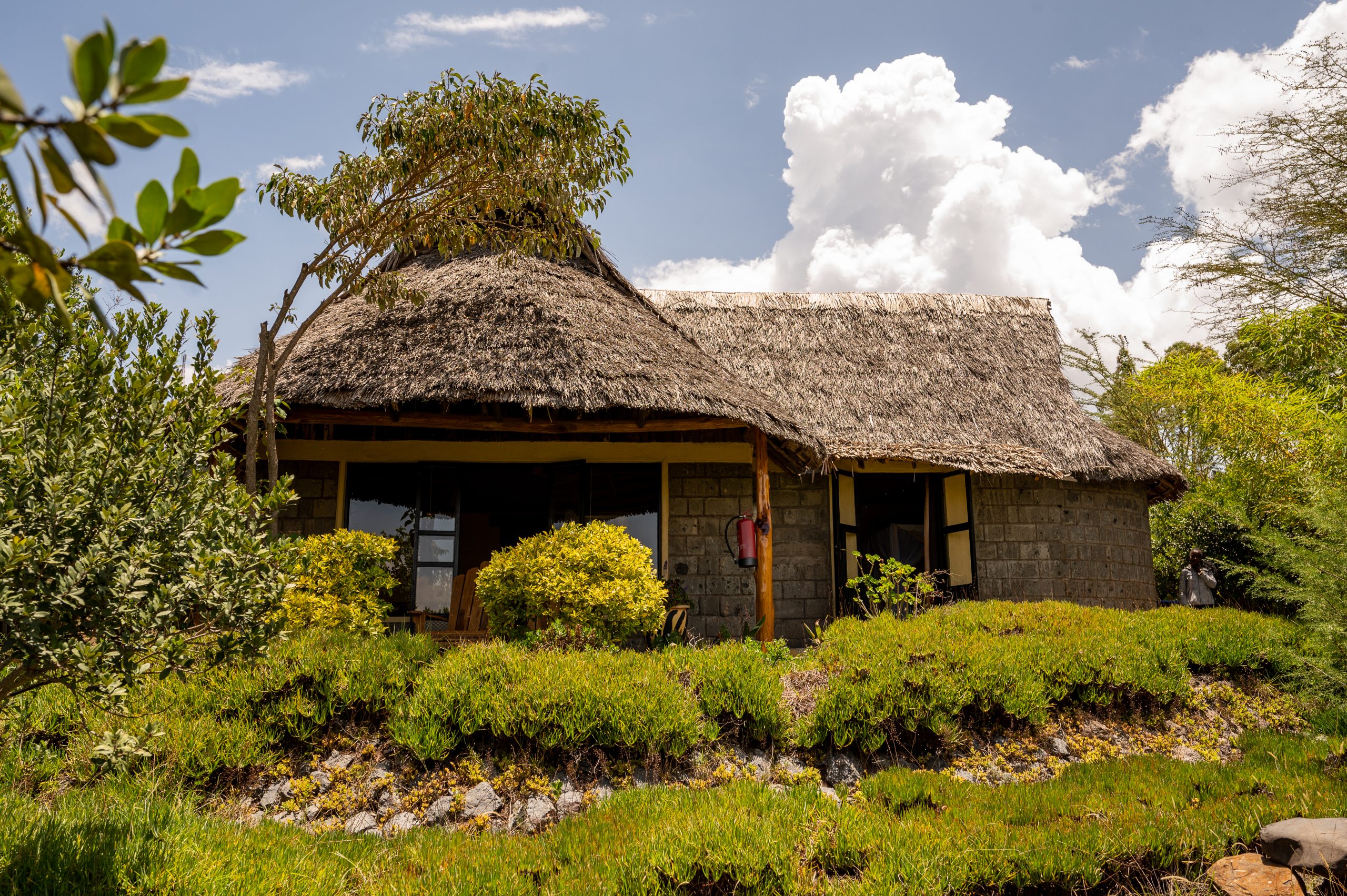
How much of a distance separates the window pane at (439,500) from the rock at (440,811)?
4.77 metres

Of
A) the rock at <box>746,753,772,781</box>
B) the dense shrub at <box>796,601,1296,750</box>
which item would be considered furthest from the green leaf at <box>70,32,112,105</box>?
the dense shrub at <box>796,601,1296,750</box>

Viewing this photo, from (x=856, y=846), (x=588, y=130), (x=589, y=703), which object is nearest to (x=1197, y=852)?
(x=856, y=846)

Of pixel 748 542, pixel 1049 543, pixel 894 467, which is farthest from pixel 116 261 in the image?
pixel 1049 543

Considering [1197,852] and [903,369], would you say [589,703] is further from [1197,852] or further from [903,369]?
[903,369]

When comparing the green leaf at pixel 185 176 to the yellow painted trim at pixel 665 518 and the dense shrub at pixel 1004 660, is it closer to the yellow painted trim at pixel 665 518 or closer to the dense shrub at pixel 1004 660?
the dense shrub at pixel 1004 660

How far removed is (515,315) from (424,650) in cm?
340

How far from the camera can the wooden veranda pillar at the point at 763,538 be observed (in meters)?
7.31

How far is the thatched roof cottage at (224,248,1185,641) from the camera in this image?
7336 millimetres

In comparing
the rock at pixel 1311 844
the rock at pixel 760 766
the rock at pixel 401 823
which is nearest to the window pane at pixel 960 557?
the rock at pixel 760 766

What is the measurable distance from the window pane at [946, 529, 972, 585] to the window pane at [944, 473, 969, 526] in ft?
0.52

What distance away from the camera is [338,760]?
4.72 metres

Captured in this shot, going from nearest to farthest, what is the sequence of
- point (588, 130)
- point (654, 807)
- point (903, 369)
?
point (654, 807) → point (588, 130) → point (903, 369)

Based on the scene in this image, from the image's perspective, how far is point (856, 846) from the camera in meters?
3.61

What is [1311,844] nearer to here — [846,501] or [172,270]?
[172,270]
